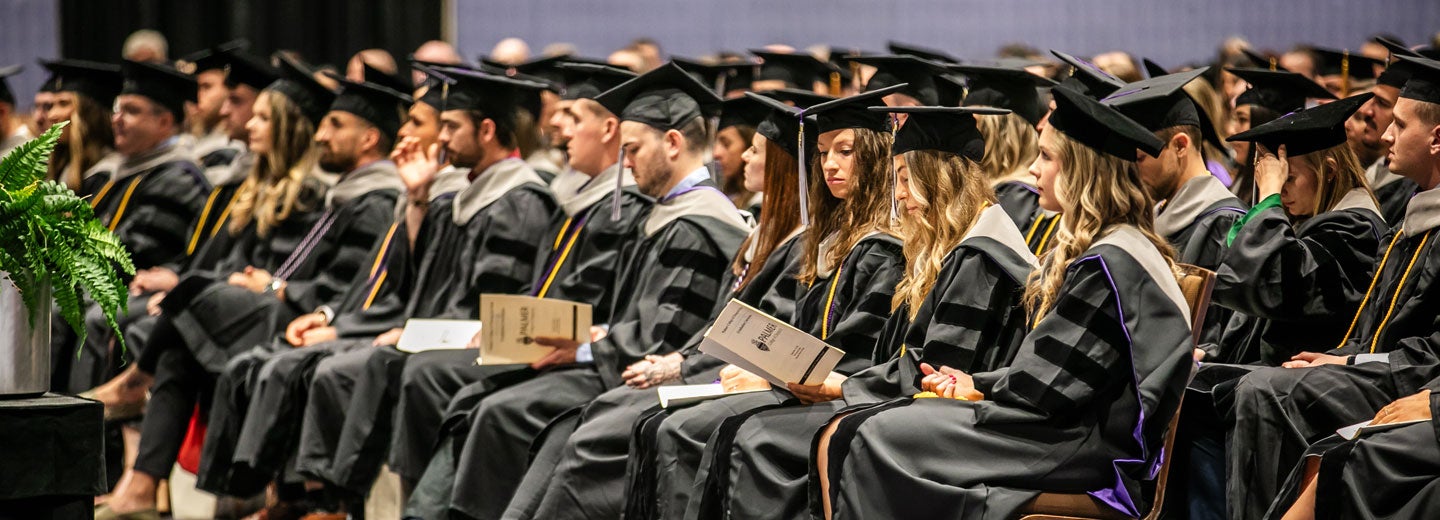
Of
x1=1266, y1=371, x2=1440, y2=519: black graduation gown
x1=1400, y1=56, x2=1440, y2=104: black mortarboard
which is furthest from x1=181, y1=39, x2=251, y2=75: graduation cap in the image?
x1=1266, y1=371, x2=1440, y2=519: black graduation gown

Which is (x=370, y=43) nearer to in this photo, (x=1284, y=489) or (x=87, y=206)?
(x=87, y=206)

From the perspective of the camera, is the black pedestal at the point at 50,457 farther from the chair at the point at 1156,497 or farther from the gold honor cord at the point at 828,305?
the chair at the point at 1156,497

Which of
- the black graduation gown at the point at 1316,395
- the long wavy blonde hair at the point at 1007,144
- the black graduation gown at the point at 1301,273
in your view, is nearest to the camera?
the black graduation gown at the point at 1316,395

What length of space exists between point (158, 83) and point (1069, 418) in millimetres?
5974

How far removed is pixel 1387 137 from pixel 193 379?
4985mm

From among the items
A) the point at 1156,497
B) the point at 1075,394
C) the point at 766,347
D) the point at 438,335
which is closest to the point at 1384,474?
the point at 1156,497

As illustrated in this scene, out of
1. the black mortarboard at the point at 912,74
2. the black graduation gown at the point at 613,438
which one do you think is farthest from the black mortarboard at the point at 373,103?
the black mortarboard at the point at 912,74

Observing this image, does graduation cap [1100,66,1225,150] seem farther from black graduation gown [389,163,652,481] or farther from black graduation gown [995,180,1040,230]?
black graduation gown [389,163,652,481]

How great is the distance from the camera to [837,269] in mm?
4816

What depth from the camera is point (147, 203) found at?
Result: 321 inches

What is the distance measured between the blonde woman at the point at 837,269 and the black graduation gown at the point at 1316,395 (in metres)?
1.04

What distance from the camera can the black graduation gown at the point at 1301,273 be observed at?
4441 mm

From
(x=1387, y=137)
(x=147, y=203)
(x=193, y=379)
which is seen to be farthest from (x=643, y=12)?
(x=1387, y=137)

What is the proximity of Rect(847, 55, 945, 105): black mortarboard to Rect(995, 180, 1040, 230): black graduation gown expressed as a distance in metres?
0.53
